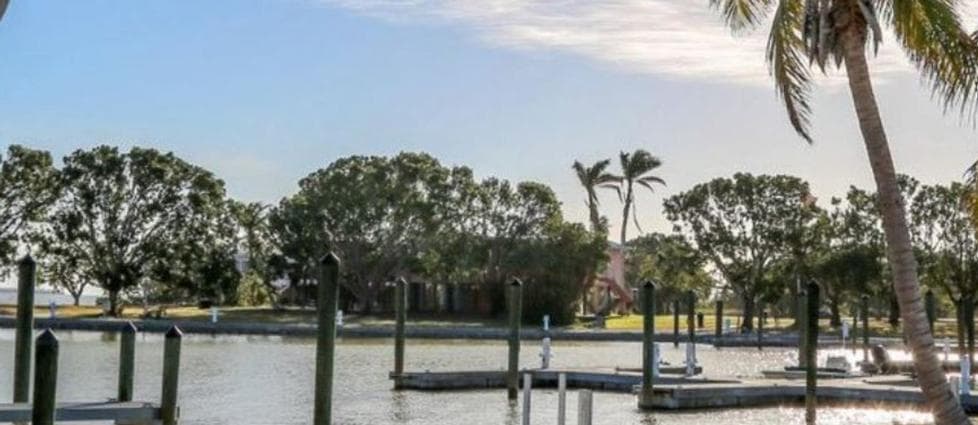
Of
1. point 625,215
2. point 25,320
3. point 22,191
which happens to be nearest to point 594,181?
point 625,215

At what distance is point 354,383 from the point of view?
125 feet

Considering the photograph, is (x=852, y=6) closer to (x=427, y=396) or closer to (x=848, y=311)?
(x=427, y=396)

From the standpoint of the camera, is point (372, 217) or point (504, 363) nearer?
point (504, 363)

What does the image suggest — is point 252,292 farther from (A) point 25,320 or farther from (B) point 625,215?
→ (A) point 25,320

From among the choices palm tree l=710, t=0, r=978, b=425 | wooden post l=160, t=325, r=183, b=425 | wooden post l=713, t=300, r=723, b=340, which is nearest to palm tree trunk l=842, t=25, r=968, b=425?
palm tree l=710, t=0, r=978, b=425

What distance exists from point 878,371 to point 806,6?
25917mm

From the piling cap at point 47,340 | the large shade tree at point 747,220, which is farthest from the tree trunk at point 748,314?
the piling cap at point 47,340

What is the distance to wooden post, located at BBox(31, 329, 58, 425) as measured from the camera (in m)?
14.5

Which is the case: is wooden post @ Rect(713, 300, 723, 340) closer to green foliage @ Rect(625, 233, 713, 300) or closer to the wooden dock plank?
green foliage @ Rect(625, 233, 713, 300)

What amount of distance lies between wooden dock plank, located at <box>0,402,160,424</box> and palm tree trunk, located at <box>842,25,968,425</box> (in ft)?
34.0

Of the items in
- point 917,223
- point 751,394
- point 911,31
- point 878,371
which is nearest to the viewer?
point 911,31

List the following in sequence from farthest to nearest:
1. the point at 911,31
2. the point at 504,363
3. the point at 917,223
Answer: the point at 917,223 < the point at 504,363 < the point at 911,31

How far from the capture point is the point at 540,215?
3349 inches

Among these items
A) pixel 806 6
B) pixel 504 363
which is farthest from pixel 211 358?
pixel 806 6
